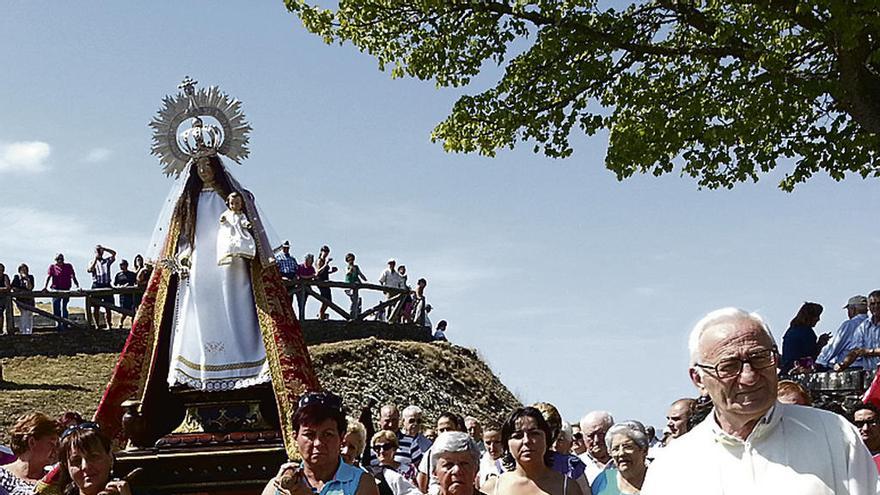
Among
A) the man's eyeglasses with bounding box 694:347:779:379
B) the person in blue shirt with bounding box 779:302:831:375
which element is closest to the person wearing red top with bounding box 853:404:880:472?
the man's eyeglasses with bounding box 694:347:779:379

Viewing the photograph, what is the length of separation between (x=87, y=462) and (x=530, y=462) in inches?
84.7

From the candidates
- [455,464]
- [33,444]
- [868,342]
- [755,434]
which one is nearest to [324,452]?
[455,464]

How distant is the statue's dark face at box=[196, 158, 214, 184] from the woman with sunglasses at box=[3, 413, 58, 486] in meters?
4.70

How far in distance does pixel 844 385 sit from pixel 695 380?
7.25m

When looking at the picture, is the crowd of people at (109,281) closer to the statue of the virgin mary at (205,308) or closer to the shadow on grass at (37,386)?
the shadow on grass at (37,386)

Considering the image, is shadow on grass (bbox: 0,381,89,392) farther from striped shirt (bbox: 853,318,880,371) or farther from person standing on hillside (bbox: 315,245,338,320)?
striped shirt (bbox: 853,318,880,371)

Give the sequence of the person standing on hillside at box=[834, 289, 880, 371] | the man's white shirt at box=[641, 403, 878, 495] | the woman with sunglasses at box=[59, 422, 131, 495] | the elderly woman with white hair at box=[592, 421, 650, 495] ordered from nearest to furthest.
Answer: the man's white shirt at box=[641, 403, 878, 495]
the woman with sunglasses at box=[59, 422, 131, 495]
the elderly woman with white hair at box=[592, 421, 650, 495]
the person standing on hillside at box=[834, 289, 880, 371]

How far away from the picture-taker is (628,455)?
22.2 feet

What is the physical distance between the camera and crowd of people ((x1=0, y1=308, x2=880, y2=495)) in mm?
3965

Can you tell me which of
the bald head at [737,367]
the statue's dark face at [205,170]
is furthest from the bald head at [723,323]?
the statue's dark face at [205,170]

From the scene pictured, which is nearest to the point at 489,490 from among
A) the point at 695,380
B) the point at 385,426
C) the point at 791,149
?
the point at 695,380

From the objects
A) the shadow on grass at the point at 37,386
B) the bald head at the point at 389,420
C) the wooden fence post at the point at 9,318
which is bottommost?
the bald head at the point at 389,420

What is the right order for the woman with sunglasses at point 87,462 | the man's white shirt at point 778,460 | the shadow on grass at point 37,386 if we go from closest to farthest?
the man's white shirt at point 778,460
the woman with sunglasses at point 87,462
the shadow on grass at point 37,386

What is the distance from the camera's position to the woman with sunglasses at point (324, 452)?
5.94 m
